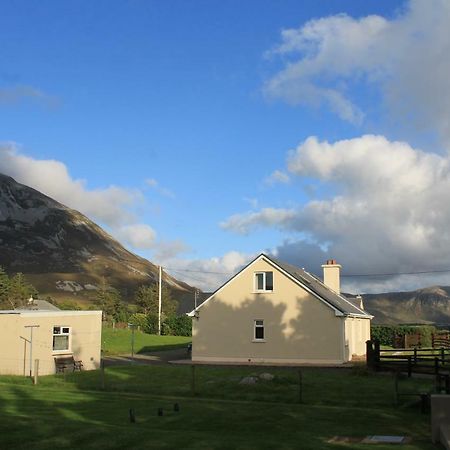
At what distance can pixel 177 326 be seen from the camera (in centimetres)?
6462

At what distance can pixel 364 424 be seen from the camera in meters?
16.3

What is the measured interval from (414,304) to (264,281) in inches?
5438

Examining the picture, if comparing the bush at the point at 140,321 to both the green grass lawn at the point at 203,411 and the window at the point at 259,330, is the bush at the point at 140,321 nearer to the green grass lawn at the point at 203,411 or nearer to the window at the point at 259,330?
the window at the point at 259,330

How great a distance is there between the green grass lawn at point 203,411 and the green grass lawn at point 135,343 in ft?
61.4

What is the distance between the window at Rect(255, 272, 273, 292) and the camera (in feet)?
129

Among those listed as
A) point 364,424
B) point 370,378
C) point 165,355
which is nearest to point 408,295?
point 165,355

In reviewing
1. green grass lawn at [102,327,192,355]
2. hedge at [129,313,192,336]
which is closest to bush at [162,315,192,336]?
hedge at [129,313,192,336]

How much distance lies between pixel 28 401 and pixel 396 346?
39427 millimetres

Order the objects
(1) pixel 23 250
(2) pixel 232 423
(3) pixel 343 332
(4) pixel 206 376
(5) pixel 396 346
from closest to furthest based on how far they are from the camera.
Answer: (2) pixel 232 423 < (4) pixel 206 376 < (3) pixel 343 332 < (5) pixel 396 346 < (1) pixel 23 250

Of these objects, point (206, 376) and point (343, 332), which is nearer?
point (206, 376)

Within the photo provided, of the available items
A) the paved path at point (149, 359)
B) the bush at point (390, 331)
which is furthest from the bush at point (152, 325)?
the bush at point (390, 331)

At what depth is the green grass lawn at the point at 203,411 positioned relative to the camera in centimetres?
1296

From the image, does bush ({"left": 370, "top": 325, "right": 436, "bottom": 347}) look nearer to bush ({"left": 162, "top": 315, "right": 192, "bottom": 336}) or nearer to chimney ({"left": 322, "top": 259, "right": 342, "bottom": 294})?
chimney ({"left": 322, "top": 259, "right": 342, "bottom": 294})

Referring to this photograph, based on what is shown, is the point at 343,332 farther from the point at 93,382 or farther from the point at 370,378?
the point at 93,382
